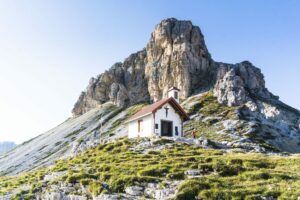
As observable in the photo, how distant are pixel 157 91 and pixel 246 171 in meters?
136

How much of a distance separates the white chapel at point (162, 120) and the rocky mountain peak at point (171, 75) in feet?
225

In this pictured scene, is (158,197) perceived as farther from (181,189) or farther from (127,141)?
(127,141)

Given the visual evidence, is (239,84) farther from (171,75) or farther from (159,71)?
(159,71)

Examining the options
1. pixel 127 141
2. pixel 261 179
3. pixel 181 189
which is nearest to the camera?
pixel 181 189

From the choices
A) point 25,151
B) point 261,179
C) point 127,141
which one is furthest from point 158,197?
point 25,151

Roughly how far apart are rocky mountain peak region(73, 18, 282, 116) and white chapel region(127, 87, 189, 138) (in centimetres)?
6863

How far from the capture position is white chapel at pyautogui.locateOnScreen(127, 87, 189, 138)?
56.5m

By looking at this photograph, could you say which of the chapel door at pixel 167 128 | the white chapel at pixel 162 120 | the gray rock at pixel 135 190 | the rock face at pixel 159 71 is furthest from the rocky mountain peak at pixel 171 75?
the gray rock at pixel 135 190

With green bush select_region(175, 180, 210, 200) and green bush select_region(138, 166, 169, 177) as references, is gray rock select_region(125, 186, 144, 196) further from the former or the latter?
green bush select_region(175, 180, 210, 200)

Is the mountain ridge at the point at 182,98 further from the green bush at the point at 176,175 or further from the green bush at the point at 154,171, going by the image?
the green bush at the point at 176,175

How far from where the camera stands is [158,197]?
73.6 feet

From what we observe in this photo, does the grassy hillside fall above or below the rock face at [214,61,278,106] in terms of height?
below

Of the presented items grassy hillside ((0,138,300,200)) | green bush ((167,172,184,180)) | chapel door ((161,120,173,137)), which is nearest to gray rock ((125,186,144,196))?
grassy hillside ((0,138,300,200))

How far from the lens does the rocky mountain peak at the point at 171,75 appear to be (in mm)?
143462
